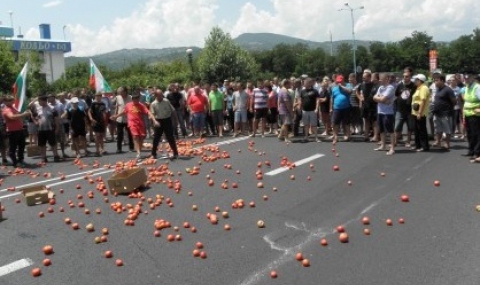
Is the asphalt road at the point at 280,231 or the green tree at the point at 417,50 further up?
the green tree at the point at 417,50

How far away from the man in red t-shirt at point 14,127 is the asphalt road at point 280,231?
110 inches

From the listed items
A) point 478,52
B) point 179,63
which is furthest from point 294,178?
point 478,52

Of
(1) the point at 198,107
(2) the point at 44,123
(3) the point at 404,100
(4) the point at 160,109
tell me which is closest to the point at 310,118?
(3) the point at 404,100

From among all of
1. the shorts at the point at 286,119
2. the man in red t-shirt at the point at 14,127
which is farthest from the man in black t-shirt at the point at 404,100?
the man in red t-shirt at the point at 14,127

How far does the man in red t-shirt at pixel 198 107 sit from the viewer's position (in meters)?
17.3

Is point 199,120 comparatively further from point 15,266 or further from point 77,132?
point 15,266

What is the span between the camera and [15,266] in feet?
19.2

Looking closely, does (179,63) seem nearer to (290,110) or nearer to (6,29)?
(6,29)

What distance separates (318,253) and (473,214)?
2.72m

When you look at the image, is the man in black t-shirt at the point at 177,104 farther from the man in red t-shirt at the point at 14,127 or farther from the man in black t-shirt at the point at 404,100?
the man in black t-shirt at the point at 404,100

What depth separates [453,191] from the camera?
8312 mm

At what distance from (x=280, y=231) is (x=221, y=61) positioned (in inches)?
1970

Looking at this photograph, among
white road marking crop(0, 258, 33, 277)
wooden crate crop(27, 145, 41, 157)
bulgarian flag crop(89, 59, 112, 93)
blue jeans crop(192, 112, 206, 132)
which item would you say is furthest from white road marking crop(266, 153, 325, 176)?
bulgarian flag crop(89, 59, 112, 93)

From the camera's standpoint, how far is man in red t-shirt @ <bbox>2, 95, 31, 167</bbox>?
44.5ft
